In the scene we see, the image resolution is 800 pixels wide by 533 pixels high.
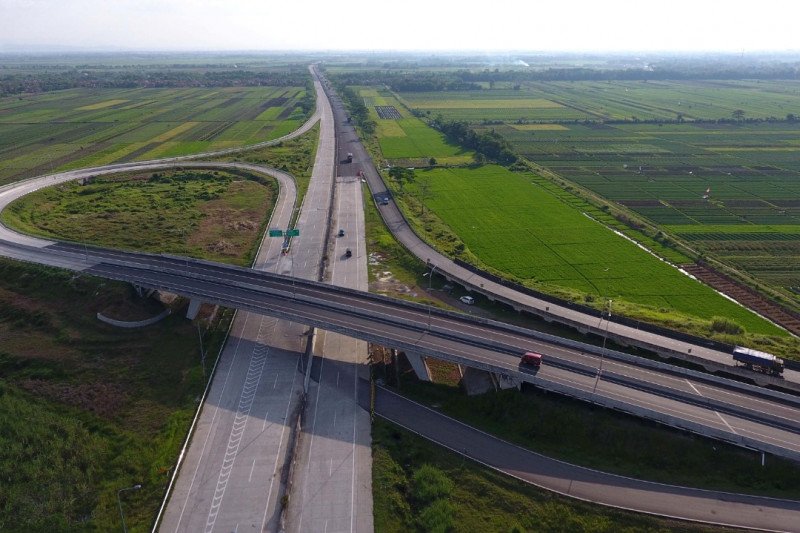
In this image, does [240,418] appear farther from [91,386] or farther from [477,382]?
[477,382]

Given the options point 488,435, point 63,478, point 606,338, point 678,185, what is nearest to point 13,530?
point 63,478

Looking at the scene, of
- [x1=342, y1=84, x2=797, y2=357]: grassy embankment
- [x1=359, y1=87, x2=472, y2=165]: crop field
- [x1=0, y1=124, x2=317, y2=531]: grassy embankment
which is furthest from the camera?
[x1=359, y1=87, x2=472, y2=165]: crop field

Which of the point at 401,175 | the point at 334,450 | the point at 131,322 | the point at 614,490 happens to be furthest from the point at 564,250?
the point at 131,322

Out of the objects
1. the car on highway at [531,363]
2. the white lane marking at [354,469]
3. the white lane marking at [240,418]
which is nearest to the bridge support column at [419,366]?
the white lane marking at [354,469]

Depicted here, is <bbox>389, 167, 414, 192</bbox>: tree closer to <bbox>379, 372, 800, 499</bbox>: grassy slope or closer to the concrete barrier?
the concrete barrier

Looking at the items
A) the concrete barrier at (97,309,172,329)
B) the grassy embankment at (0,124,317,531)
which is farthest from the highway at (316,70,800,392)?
the concrete barrier at (97,309,172,329)
